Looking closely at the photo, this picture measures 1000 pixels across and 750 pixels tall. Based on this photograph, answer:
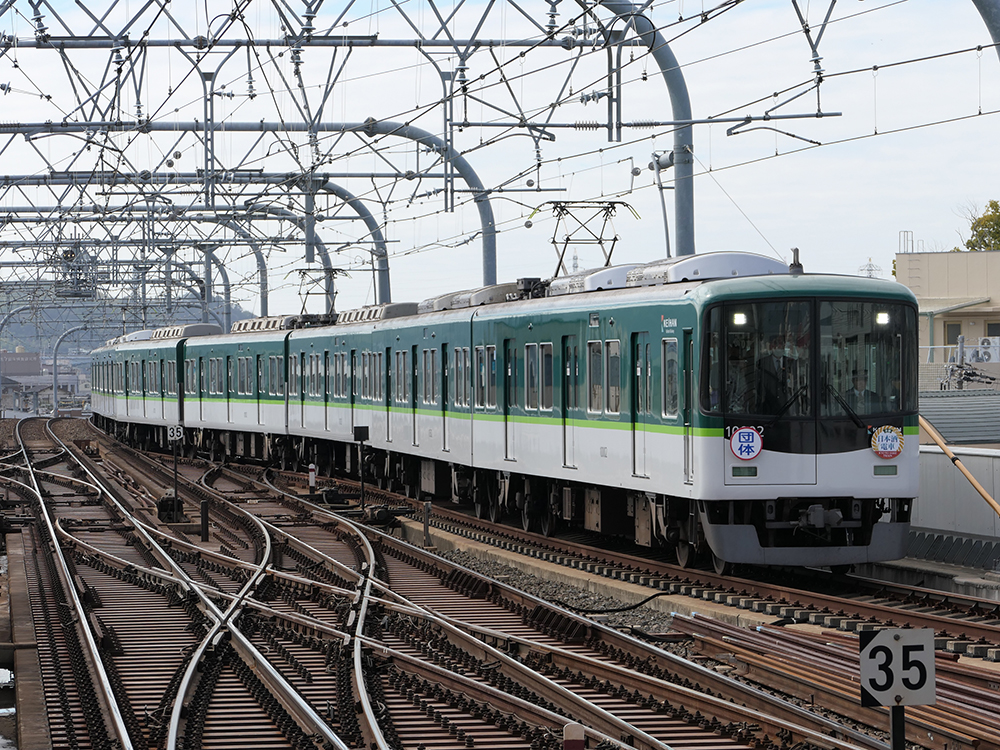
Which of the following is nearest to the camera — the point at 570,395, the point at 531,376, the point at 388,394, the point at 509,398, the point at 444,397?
the point at 570,395

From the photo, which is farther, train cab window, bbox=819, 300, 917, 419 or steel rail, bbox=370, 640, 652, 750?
train cab window, bbox=819, 300, 917, 419

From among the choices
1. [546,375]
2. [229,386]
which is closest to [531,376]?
[546,375]

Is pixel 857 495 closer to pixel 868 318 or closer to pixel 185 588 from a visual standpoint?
pixel 868 318

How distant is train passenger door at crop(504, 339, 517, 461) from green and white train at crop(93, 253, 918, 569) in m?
0.03

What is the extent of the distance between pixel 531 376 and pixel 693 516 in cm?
428

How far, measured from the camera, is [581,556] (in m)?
16.8

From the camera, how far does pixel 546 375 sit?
58.1 ft

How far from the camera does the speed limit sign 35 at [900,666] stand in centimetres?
593

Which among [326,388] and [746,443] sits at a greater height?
[326,388]

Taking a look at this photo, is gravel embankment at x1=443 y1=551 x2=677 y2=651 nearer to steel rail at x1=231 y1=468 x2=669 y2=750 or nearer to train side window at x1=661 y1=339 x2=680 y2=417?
steel rail at x1=231 y1=468 x2=669 y2=750

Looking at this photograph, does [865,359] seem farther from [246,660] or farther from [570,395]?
[246,660]

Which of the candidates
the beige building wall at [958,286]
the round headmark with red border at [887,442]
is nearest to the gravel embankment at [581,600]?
the round headmark with red border at [887,442]

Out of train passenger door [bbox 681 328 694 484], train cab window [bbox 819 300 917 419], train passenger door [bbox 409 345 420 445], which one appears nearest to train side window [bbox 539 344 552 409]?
train passenger door [bbox 681 328 694 484]

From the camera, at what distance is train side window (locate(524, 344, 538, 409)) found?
18.1 m
